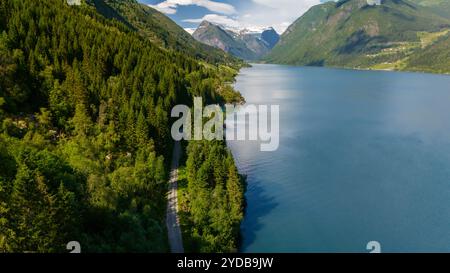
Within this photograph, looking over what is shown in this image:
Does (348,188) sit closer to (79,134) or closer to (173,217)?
(173,217)

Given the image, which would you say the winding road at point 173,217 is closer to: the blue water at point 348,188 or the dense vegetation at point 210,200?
the dense vegetation at point 210,200

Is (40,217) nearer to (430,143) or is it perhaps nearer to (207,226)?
(207,226)

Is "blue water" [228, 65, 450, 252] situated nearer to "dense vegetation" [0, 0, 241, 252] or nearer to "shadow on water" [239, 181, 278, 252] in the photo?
"shadow on water" [239, 181, 278, 252]

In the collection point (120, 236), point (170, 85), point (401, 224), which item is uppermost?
point (170, 85)
